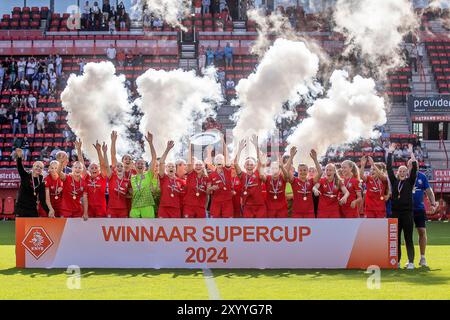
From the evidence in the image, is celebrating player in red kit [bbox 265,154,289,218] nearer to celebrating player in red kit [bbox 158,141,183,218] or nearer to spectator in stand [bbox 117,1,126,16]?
celebrating player in red kit [bbox 158,141,183,218]

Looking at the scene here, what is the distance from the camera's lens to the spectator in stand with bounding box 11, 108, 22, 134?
32934 mm

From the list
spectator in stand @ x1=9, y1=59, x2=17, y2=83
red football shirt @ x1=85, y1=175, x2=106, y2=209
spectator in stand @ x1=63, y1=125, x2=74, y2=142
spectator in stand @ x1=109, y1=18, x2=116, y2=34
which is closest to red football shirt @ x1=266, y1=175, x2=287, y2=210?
red football shirt @ x1=85, y1=175, x2=106, y2=209

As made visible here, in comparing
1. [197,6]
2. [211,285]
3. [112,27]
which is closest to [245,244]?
[211,285]

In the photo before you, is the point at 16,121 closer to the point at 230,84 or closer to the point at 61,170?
the point at 230,84

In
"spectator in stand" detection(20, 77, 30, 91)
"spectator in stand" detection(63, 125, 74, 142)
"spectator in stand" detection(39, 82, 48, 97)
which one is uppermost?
"spectator in stand" detection(20, 77, 30, 91)

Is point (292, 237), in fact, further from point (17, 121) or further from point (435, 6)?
point (435, 6)

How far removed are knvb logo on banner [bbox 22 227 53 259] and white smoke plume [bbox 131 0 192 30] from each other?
26826mm

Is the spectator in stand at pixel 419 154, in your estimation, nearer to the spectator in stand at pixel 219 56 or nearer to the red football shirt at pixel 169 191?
the spectator in stand at pixel 219 56

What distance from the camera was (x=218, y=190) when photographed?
13.4 metres

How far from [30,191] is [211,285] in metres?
4.64

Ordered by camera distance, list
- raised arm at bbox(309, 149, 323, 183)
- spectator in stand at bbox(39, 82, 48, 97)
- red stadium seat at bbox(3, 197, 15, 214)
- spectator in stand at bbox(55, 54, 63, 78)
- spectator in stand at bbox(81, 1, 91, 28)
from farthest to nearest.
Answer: spectator in stand at bbox(81, 1, 91, 28), spectator in stand at bbox(55, 54, 63, 78), spectator in stand at bbox(39, 82, 48, 97), red stadium seat at bbox(3, 197, 15, 214), raised arm at bbox(309, 149, 323, 183)

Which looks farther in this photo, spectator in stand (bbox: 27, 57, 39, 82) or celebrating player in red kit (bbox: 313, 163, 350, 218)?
spectator in stand (bbox: 27, 57, 39, 82)

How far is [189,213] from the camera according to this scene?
1341 centimetres

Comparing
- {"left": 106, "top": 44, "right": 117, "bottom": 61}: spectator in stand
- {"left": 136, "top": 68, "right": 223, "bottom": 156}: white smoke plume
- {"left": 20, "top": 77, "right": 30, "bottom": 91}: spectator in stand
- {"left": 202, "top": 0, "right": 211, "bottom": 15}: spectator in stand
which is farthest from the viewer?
{"left": 202, "top": 0, "right": 211, "bottom": 15}: spectator in stand
